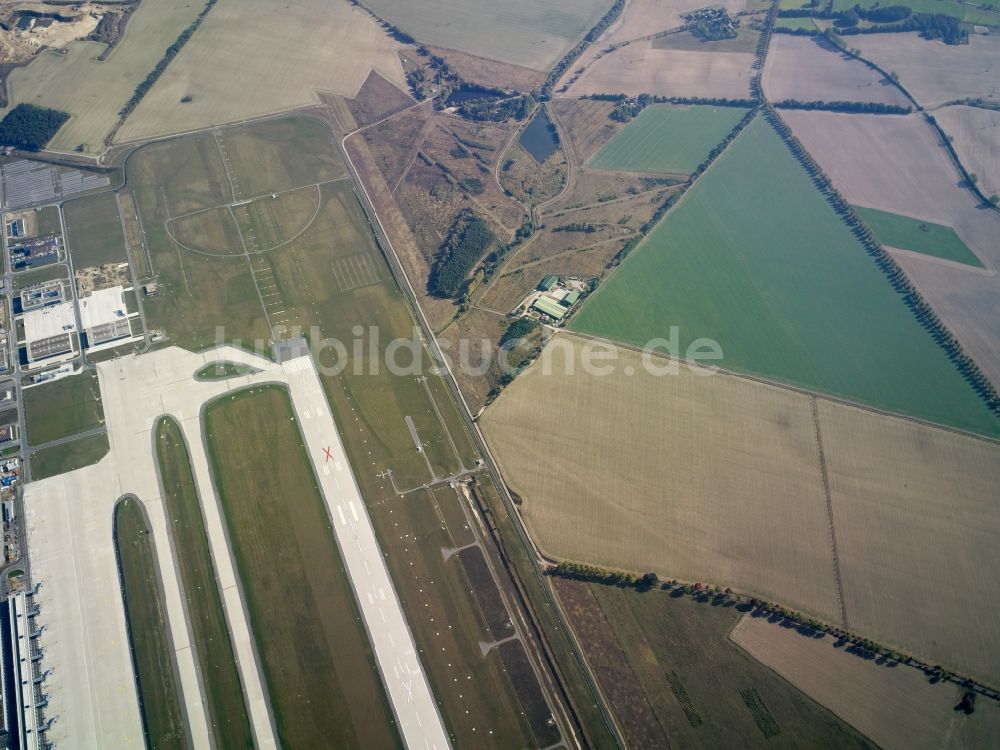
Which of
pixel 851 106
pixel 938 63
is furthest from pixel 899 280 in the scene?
pixel 938 63

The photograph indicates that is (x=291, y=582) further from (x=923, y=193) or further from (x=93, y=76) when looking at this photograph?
(x=923, y=193)

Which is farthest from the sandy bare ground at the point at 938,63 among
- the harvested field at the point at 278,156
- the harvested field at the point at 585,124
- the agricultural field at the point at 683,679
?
the agricultural field at the point at 683,679

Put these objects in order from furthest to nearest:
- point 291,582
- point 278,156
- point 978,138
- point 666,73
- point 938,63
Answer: point 938,63 → point 666,73 → point 978,138 → point 278,156 → point 291,582

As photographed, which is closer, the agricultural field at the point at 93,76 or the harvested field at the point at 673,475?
the harvested field at the point at 673,475

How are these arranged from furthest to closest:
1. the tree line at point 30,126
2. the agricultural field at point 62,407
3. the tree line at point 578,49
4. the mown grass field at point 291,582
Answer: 1. the tree line at point 578,49
2. the tree line at point 30,126
3. the agricultural field at point 62,407
4. the mown grass field at point 291,582

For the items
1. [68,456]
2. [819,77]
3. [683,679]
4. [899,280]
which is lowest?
[683,679]

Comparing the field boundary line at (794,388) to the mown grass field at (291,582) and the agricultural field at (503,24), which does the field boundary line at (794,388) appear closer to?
the mown grass field at (291,582)

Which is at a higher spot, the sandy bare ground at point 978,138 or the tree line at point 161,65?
the tree line at point 161,65

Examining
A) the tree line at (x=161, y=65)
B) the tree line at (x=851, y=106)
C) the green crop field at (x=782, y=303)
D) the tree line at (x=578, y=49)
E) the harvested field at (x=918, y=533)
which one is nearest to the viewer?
the harvested field at (x=918, y=533)
